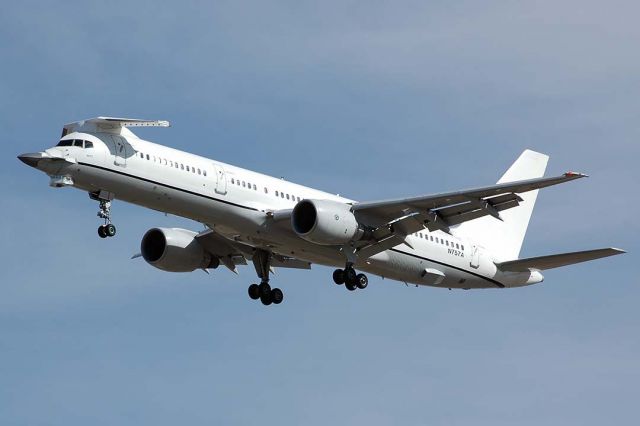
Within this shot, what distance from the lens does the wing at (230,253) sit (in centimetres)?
5312

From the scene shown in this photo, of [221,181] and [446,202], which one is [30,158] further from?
[446,202]

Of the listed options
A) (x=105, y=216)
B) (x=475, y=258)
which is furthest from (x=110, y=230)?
(x=475, y=258)

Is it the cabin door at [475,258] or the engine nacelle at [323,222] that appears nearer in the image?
the engine nacelle at [323,222]

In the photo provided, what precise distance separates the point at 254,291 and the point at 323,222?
7255 mm

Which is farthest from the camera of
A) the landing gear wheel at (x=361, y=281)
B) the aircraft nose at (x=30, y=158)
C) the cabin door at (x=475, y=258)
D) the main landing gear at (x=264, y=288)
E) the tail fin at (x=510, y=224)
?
the tail fin at (x=510, y=224)

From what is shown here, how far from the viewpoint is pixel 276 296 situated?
2099 inches

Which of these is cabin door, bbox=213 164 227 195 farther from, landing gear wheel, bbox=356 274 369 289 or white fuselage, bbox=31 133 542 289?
landing gear wheel, bbox=356 274 369 289

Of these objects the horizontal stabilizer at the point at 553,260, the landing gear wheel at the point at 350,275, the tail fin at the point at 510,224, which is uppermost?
the tail fin at the point at 510,224

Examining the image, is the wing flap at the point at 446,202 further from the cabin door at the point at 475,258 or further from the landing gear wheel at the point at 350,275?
the cabin door at the point at 475,258

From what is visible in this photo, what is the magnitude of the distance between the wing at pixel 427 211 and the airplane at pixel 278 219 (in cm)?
4

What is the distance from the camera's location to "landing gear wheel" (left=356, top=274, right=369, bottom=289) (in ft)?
164

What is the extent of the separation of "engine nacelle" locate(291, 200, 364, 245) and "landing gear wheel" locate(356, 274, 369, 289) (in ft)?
7.54

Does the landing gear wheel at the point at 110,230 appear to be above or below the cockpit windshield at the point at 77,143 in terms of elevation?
below

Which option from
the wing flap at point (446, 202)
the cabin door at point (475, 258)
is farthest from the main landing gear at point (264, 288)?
the cabin door at point (475, 258)
